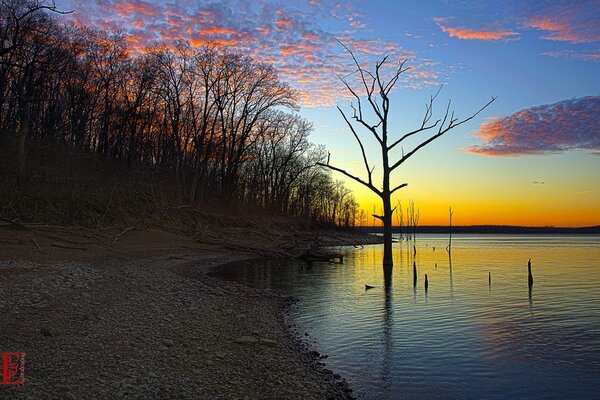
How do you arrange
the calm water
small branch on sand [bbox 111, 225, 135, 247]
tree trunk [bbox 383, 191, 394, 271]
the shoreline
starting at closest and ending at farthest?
the shoreline, the calm water, tree trunk [bbox 383, 191, 394, 271], small branch on sand [bbox 111, 225, 135, 247]

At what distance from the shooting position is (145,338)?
926 centimetres

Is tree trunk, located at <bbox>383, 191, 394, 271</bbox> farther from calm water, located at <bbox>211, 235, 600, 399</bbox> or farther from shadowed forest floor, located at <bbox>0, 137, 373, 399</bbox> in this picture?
shadowed forest floor, located at <bbox>0, 137, 373, 399</bbox>

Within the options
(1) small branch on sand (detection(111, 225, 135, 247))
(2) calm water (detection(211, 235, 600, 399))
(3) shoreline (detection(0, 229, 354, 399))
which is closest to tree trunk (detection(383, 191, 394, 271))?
(2) calm water (detection(211, 235, 600, 399))

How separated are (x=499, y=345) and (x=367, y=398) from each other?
19.8 feet

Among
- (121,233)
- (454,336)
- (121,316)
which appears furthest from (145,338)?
(121,233)

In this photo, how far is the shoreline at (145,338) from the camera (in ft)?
22.1

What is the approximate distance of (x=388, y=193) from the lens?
80.7 ft

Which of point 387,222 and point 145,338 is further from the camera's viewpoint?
point 387,222

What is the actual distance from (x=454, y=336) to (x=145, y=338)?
350 inches

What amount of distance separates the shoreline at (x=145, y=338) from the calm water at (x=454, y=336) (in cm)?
131

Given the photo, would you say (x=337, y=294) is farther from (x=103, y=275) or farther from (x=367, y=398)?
(x=367, y=398)

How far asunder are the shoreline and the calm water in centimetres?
131

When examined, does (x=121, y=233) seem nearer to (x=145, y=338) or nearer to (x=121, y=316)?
(x=121, y=316)

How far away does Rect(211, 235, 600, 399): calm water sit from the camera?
8773mm
